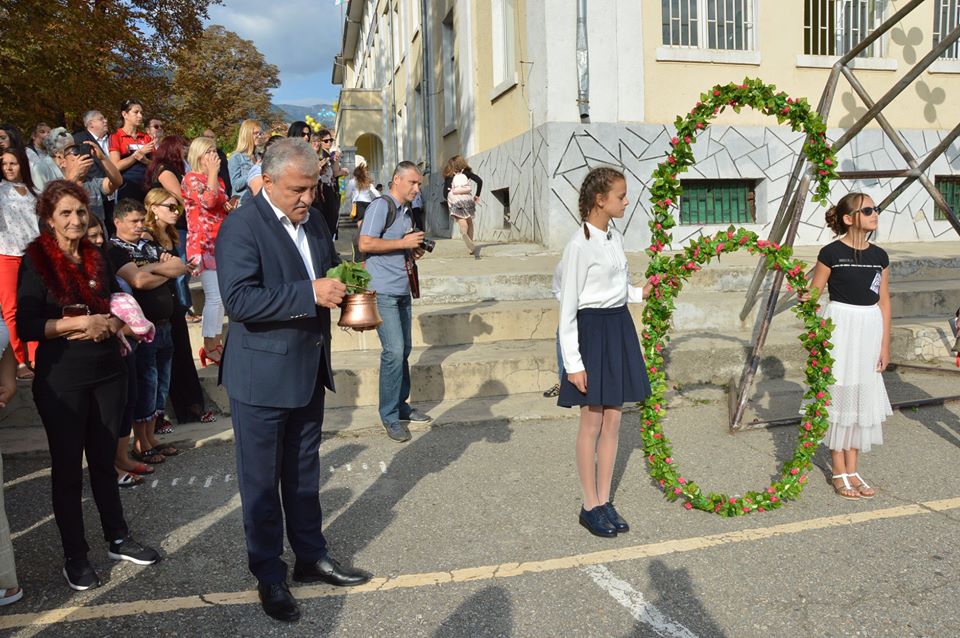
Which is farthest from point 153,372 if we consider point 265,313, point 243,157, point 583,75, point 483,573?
point 583,75

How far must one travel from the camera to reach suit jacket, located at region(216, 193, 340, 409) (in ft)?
10.6

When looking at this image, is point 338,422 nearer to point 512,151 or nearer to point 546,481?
point 546,481

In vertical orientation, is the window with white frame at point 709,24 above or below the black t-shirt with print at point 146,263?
above

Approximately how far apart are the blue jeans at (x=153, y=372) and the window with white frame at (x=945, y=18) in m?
13.4

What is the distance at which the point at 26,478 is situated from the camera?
5.37 meters

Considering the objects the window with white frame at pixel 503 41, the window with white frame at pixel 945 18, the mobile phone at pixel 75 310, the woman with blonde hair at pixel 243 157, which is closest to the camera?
the mobile phone at pixel 75 310

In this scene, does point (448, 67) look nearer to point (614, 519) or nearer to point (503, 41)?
point (503, 41)

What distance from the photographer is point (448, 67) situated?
1848 centimetres

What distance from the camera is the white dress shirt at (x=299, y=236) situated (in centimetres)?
340

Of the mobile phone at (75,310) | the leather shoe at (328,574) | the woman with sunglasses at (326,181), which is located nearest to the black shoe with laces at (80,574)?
the leather shoe at (328,574)

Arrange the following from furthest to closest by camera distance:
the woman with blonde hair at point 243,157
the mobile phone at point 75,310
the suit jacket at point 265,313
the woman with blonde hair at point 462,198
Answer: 1. the woman with blonde hair at point 462,198
2. the woman with blonde hair at point 243,157
3. the mobile phone at point 75,310
4. the suit jacket at point 265,313

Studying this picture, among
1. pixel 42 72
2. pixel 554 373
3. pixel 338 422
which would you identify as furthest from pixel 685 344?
pixel 42 72

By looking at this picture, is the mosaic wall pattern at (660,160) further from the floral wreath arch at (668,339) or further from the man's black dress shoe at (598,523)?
the man's black dress shoe at (598,523)

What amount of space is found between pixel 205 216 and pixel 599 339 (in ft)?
14.7
